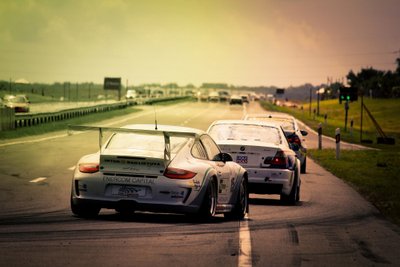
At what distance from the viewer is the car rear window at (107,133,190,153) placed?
44.9 ft

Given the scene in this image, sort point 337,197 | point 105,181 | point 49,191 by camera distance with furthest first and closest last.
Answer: point 337,197 → point 49,191 → point 105,181

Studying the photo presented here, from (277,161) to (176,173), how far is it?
17.4ft

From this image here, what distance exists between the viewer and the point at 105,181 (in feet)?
44.0

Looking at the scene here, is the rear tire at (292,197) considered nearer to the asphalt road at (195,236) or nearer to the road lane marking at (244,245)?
the asphalt road at (195,236)

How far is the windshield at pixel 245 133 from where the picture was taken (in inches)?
755

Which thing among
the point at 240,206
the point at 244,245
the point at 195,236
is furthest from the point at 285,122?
the point at 244,245

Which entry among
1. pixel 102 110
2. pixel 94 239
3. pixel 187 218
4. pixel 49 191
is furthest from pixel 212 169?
pixel 102 110

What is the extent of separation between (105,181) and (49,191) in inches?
253

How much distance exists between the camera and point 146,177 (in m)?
13.3

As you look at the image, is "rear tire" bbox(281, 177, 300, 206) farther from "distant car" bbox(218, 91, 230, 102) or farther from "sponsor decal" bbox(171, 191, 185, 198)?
"distant car" bbox(218, 91, 230, 102)

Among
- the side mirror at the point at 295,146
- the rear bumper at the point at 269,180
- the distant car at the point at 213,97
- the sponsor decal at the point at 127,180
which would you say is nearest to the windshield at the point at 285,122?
the side mirror at the point at 295,146

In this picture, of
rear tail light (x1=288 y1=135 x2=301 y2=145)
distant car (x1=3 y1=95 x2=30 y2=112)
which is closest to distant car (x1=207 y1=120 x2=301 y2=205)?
rear tail light (x1=288 y1=135 x2=301 y2=145)

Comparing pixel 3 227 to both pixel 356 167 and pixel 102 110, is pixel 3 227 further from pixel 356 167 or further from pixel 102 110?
pixel 102 110

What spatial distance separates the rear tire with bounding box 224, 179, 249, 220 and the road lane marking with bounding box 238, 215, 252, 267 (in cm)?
18
